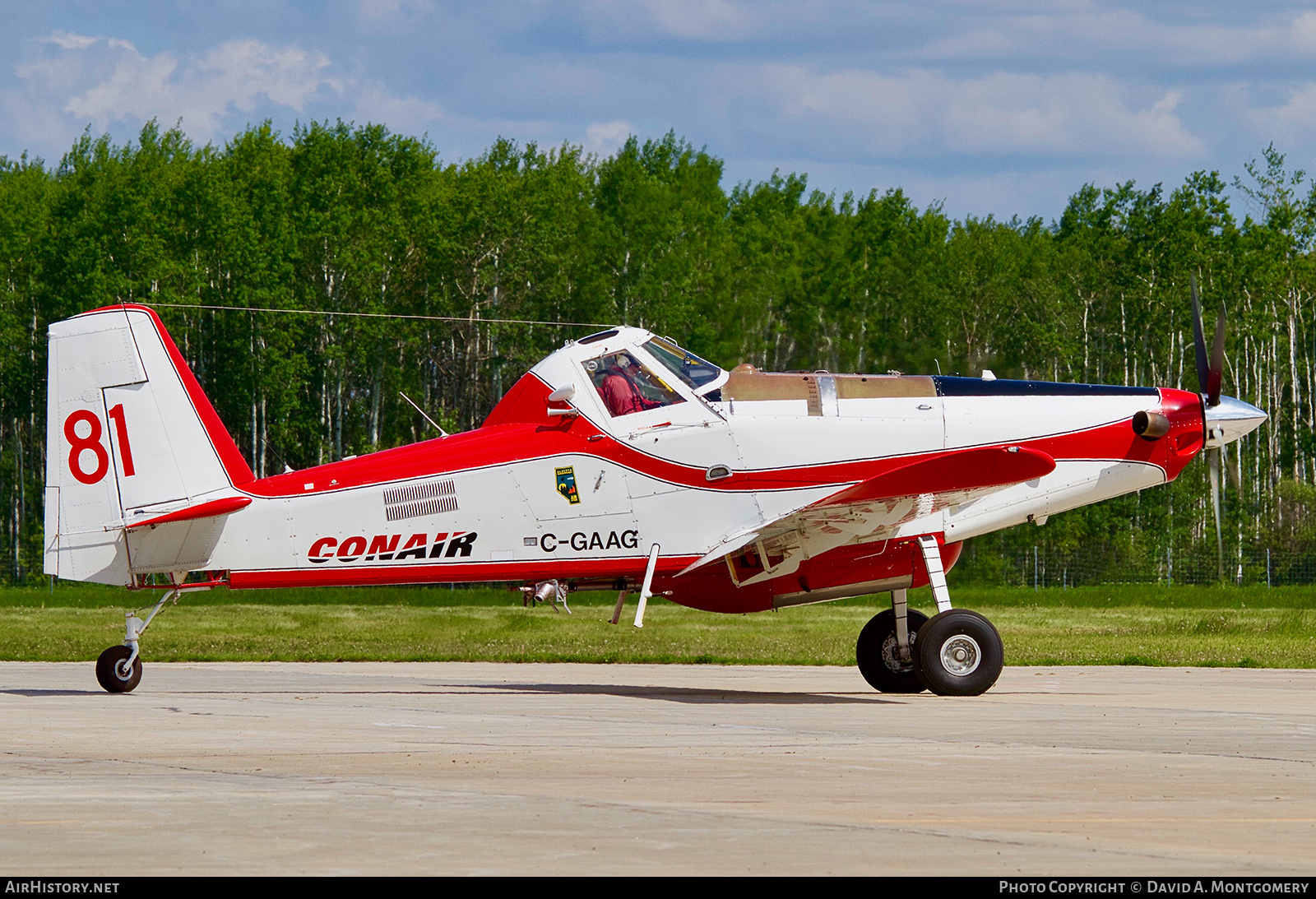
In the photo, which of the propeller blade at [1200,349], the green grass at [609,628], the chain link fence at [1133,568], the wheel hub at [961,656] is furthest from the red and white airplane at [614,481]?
the chain link fence at [1133,568]

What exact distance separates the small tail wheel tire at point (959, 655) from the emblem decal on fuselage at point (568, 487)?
11.5ft

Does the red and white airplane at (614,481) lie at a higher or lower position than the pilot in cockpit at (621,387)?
lower

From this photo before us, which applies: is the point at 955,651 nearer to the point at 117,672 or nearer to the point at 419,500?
the point at 419,500

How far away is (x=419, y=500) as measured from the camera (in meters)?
14.5

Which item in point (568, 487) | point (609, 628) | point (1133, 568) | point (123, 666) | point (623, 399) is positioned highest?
point (623, 399)

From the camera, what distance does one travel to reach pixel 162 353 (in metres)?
14.5

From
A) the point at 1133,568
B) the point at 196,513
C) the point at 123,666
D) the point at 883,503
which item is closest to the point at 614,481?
the point at 883,503

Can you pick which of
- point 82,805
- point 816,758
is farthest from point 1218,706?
point 82,805

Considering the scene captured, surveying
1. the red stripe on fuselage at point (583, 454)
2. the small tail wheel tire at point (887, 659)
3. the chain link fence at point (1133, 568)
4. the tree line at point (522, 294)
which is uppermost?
the tree line at point (522, 294)

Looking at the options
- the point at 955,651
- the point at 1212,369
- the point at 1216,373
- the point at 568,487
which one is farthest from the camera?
the point at 1212,369

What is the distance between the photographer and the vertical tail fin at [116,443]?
14.2 metres

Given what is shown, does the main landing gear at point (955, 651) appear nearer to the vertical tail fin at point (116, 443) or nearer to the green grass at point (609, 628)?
the green grass at point (609, 628)

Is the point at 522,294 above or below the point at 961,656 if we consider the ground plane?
above

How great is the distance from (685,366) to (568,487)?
5.31 ft
